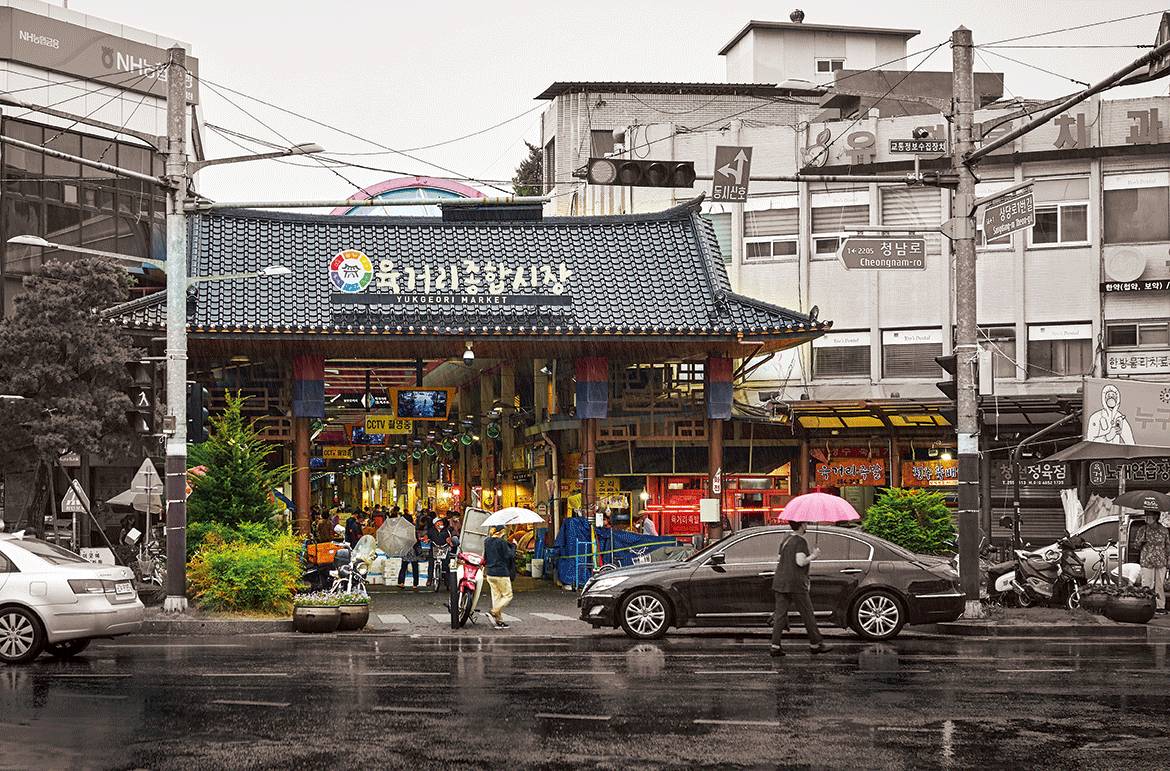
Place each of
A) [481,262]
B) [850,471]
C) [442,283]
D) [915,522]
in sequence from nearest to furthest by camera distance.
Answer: [915,522], [442,283], [481,262], [850,471]

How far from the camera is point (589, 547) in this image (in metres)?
29.8

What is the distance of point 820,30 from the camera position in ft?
159

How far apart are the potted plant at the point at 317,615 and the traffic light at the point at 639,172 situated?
771cm

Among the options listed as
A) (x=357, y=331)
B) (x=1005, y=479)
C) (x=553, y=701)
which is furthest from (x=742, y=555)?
(x=1005, y=479)

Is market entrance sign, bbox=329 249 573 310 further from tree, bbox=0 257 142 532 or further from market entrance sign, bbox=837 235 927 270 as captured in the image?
market entrance sign, bbox=837 235 927 270

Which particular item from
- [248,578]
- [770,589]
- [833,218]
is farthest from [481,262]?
[770,589]

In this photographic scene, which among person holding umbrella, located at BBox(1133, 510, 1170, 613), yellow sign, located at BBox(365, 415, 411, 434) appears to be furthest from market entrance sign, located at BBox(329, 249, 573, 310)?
person holding umbrella, located at BBox(1133, 510, 1170, 613)

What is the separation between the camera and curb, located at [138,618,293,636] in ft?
72.2

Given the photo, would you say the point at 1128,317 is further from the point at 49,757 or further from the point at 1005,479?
the point at 49,757

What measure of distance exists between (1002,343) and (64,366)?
22674 millimetres

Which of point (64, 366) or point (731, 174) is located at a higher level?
point (731, 174)

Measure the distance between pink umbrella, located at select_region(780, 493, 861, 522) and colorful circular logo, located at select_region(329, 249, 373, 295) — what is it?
12058 millimetres

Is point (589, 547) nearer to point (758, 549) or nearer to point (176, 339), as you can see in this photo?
point (758, 549)

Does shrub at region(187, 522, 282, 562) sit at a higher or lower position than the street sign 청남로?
lower
